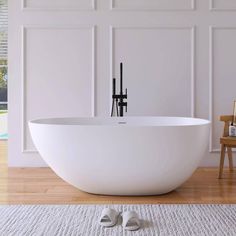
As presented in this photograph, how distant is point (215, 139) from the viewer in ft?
14.7

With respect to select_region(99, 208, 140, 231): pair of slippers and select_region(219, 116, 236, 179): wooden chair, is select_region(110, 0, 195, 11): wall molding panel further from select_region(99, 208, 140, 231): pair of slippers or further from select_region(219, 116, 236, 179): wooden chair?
select_region(99, 208, 140, 231): pair of slippers

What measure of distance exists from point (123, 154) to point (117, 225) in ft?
1.98

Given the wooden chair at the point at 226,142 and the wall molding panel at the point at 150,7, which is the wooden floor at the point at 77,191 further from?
the wall molding panel at the point at 150,7

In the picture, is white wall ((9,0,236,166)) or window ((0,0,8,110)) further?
window ((0,0,8,110))

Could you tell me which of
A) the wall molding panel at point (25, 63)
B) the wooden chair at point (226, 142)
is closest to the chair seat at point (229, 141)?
the wooden chair at point (226, 142)

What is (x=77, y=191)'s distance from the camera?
3250 mm

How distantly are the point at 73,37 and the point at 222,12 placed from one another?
160 cm

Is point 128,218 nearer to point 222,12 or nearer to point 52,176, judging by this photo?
point 52,176

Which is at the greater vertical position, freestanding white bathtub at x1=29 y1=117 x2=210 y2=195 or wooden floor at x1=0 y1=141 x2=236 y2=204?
freestanding white bathtub at x1=29 y1=117 x2=210 y2=195

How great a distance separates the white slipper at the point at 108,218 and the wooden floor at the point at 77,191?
48 cm

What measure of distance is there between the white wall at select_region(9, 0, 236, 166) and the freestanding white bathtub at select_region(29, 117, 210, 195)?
55.5 inches

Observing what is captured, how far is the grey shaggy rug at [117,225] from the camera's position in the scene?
2275 mm

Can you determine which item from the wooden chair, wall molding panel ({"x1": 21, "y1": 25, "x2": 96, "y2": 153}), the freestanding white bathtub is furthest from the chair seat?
wall molding panel ({"x1": 21, "y1": 25, "x2": 96, "y2": 153})

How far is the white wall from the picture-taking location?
4441 millimetres
